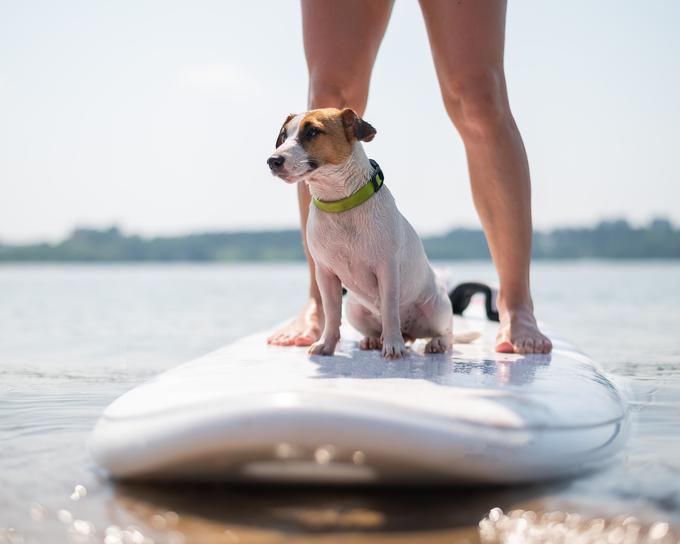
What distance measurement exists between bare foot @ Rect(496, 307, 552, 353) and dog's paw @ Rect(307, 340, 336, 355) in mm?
647

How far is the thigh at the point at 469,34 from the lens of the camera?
3.10 metres

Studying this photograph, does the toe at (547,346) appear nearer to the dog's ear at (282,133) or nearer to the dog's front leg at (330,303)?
the dog's front leg at (330,303)

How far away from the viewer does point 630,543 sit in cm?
140

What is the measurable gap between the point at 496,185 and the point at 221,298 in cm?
865

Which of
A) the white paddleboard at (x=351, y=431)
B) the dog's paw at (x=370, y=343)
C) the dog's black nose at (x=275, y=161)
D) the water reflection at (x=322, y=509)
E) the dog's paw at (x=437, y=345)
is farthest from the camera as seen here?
the dog's paw at (x=370, y=343)

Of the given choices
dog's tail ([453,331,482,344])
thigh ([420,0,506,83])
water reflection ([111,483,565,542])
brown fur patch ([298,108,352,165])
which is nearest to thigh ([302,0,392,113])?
thigh ([420,0,506,83])

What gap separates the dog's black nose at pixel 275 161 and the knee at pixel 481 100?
102cm

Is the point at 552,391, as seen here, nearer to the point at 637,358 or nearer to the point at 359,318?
the point at 359,318

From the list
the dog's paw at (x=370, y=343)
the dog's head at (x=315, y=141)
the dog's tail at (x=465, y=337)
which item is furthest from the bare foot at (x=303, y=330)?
the dog's head at (x=315, y=141)

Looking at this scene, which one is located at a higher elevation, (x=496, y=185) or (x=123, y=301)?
(x=496, y=185)

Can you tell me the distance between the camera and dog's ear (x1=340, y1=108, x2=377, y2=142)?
2.63 m

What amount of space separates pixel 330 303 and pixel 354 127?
0.63m

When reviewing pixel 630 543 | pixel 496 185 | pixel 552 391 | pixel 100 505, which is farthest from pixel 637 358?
pixel 100 505

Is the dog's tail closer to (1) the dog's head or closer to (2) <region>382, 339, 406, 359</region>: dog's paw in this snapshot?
(2) <region>382, 339, 406, 359</region>: dog's paw
